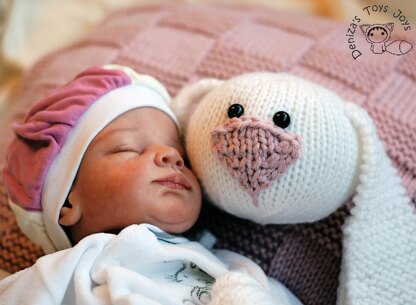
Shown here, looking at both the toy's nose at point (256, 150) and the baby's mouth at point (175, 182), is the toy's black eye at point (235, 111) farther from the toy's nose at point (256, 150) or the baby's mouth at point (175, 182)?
the baby's mouth at point (175, 182)

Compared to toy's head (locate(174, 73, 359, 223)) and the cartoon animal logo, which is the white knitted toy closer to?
toy's head (locate(174, 73, 359, 223))

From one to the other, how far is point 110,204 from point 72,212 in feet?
0.23

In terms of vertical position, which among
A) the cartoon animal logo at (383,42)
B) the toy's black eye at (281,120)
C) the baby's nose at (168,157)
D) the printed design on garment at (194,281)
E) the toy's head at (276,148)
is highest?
the cartoon animal logo at (383,42)

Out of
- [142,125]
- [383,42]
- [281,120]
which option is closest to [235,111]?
[281,120]

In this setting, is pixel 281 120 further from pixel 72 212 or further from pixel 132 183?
pixel 72 212

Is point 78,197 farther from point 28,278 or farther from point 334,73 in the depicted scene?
point 334,73

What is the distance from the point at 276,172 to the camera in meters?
0.70

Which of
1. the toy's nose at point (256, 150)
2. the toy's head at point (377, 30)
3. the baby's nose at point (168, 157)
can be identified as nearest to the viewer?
the toy's nose at point (256, 150)

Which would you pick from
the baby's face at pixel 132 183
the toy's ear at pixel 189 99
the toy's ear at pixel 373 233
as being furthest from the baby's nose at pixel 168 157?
the toy's ear at pixel 373 233

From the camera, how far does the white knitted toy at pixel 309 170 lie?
704 mm

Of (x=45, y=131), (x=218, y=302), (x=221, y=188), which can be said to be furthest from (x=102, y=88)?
(x=218, y=302)

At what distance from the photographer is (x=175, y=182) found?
2.61 feet

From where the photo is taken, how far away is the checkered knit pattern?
858 millimetres

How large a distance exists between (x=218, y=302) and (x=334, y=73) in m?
0.49
